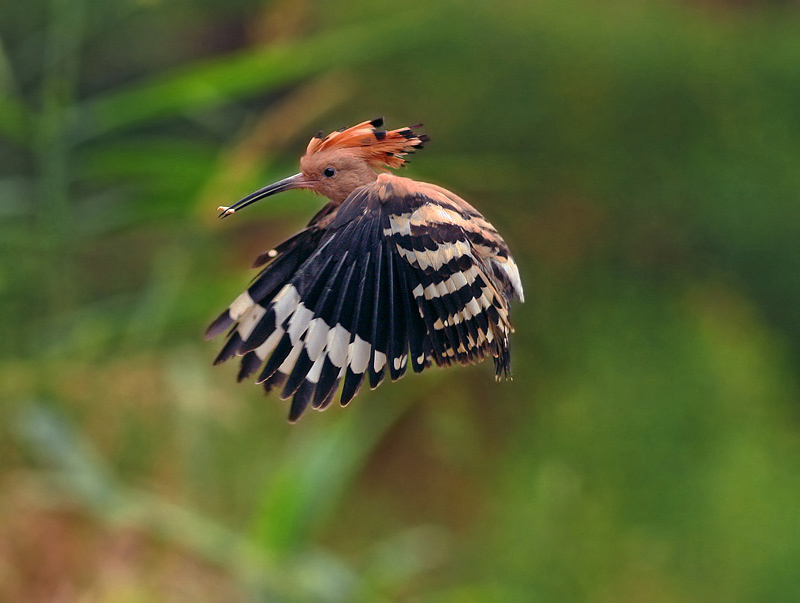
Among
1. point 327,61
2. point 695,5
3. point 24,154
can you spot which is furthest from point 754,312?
point 24,154

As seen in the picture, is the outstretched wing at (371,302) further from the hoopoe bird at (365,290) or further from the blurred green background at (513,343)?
the blurred green background at (513,343)

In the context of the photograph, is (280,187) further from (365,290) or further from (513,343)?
(513,343)

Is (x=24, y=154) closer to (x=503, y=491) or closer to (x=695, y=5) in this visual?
(x=503, y=491)

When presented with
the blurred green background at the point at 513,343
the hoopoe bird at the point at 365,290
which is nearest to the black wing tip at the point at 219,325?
the hoopoe bird at the point at 365,290

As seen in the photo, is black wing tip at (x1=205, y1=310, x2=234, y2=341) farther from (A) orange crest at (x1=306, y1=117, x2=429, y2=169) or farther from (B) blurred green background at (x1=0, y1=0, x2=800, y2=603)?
(B) blurred green background at (x1=0, y1=0, x2=800, y2=603)

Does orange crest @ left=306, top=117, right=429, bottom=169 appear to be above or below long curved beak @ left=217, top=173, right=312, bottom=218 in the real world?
above

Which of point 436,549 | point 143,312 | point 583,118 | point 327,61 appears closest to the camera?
point 327,61

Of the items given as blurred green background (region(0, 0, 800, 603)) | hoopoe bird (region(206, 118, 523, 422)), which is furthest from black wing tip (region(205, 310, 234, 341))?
blurred green background (region(0, 0, 800, 603))
